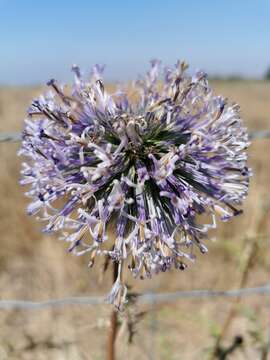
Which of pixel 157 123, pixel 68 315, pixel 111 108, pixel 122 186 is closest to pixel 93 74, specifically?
pixel 111 108

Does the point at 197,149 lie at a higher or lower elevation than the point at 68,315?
higher

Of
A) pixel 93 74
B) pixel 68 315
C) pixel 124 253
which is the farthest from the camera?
pixel 68 315

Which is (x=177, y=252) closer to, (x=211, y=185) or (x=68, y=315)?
(x=211, y=185)

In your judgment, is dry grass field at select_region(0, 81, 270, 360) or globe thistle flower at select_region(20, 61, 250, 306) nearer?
globe thistle flower at select_region(20, 61, 250, 306)

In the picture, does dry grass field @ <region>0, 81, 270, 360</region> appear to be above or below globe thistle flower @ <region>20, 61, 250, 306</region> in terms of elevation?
below

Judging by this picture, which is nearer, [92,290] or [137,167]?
[137,167]
